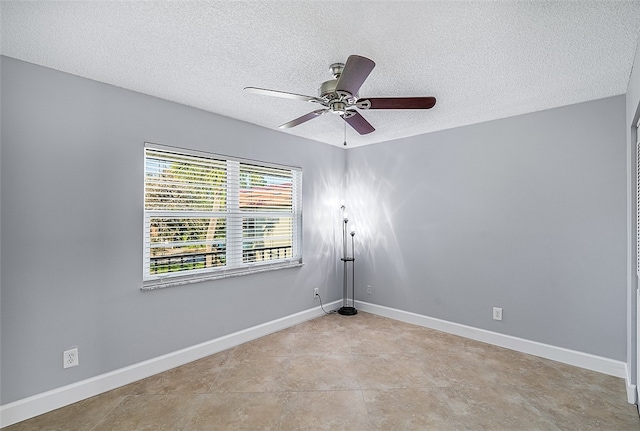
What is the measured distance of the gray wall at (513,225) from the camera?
279 centimetres

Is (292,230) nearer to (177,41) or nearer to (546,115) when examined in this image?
(177,41)

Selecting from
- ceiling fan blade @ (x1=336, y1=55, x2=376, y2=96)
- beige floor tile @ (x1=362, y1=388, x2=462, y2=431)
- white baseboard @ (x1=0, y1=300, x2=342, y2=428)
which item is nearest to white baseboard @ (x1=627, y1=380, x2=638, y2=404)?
beige floor tile @ (x1=362, y1=388, x2=462, y2=431)

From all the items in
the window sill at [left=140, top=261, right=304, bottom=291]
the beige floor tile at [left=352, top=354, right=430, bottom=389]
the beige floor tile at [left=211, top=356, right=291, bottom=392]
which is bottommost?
the beige floor tile at [left=211, top=356, right=291, bottom=392]

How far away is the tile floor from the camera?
2.09m

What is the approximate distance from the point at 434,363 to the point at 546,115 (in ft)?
8.51

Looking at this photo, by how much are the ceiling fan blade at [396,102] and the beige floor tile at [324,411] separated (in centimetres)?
211

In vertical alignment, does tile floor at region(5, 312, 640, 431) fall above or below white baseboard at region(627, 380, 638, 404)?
below

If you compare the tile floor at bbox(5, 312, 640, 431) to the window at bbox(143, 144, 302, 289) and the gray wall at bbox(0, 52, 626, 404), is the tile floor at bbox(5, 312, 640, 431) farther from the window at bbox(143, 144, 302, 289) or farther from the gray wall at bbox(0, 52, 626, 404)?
the window at bbox(143, 144, 302, 289)

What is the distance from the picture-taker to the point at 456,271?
3.71m

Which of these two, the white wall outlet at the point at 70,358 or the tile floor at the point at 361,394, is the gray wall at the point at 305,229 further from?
the tile floor at the point at 361,394

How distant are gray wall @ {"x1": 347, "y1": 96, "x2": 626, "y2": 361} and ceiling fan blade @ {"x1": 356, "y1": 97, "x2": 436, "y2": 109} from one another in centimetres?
170

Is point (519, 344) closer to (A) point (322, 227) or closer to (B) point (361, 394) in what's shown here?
(B) point (361, 394)

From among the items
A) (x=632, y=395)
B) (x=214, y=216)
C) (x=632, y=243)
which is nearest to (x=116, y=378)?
(x=214, y=216)

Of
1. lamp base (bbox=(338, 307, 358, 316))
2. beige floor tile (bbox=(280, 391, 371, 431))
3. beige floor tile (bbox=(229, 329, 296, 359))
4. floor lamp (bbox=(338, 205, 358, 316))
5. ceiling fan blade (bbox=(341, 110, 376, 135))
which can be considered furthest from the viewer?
floor lamp (bbox=(338, 205, 358, 316))
